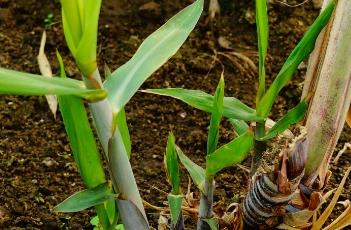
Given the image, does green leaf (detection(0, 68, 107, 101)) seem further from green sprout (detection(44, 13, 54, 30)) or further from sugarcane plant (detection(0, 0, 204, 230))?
green sprout (detection(44, 13, 54, 30))

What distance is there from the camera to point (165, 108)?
167 centimetres

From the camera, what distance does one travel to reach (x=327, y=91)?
0.97m

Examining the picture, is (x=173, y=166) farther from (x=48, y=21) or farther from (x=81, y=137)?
(x=48, y=21)

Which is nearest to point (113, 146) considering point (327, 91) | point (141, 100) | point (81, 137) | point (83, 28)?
point (81, 137)

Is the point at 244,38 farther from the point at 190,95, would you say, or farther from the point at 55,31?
the point at 190,95

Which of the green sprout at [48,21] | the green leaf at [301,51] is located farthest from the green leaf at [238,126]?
the green sprout at [48,21]

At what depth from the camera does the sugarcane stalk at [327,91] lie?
0.94m

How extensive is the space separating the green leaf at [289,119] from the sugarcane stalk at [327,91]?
3 cm

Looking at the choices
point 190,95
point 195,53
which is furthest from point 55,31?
point 190,95

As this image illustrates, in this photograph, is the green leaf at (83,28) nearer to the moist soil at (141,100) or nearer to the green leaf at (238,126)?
the green leaf at (238,126)

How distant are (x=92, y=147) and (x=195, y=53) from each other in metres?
0.89

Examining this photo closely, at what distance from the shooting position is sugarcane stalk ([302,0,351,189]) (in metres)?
0.94

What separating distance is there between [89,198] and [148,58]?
0.19 metres

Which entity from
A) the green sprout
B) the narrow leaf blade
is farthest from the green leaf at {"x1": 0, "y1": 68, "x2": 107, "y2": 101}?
the green sprout
